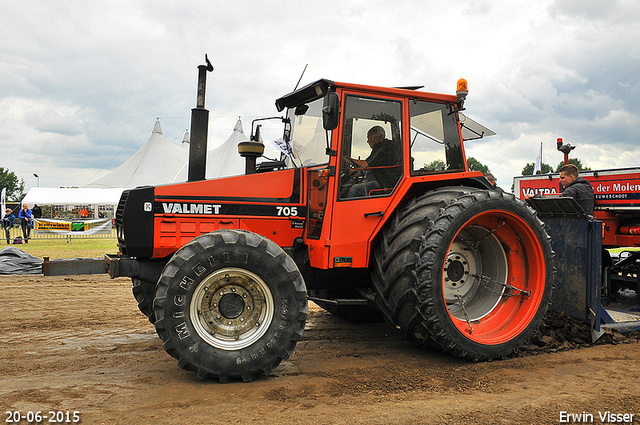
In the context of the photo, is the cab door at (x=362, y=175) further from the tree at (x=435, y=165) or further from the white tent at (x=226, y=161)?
the white tent at (x=226, y=161)

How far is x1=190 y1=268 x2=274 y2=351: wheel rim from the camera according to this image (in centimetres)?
357

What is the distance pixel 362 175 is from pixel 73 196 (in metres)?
24.4

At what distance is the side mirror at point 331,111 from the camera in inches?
151

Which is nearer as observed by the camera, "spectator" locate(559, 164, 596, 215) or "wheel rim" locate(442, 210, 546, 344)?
"wheel rim" locate(442, 210, 546, 344)

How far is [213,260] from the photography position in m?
3.50

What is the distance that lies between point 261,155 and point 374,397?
2.59m

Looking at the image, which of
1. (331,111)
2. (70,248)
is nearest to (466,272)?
(331,111)

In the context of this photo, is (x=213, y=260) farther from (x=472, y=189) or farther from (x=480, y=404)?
(x=472, y=189)

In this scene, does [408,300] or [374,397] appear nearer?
[374,397]

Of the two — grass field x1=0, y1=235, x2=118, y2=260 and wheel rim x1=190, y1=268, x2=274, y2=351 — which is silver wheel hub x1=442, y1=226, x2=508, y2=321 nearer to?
wheel rim x1=190, y1=268, x2=274, y2=351

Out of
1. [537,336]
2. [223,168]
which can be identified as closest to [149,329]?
[537,336]

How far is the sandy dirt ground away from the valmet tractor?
0.26 m

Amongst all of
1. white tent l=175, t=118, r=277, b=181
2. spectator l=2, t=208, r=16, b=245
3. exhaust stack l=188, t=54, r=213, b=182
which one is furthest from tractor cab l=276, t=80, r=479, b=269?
white tent l=175, t=118, r=277, b=181

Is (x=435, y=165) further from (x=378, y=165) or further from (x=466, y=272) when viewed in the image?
(x=466, y=272)
